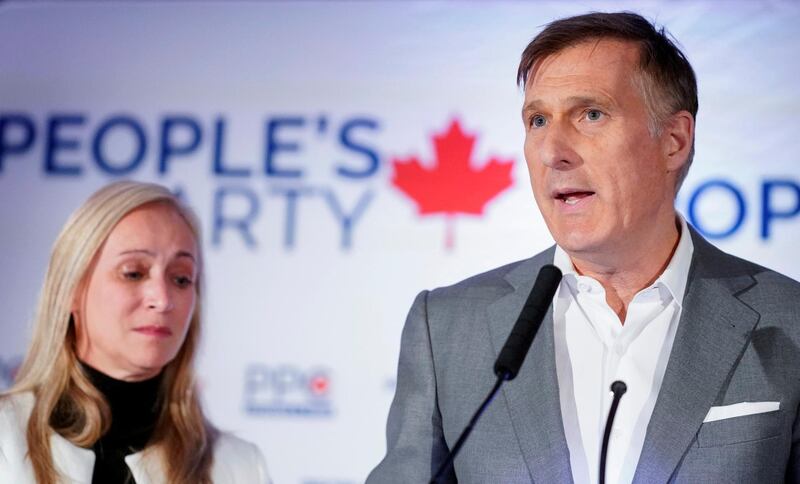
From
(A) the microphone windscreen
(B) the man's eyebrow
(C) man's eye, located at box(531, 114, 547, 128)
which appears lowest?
(A) the microphone windscreen

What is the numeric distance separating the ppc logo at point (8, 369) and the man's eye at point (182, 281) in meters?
1.40

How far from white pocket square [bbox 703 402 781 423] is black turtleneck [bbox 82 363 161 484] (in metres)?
1.60

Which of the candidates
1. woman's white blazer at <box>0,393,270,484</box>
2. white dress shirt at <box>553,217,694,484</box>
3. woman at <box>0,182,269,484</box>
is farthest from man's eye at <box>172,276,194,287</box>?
white dress shirt at <box>553,217,694,484</box>

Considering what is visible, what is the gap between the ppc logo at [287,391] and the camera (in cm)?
397

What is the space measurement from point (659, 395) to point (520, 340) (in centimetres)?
52

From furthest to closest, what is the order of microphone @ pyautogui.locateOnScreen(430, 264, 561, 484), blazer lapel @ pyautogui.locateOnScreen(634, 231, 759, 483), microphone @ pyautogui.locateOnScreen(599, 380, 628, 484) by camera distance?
blazer lapel @ pyautogui.locateOnScreen(634, 231, 759, 483) → microphone @ pyautogui.locateOnScreen(599, 380, 628, 484) → microphone @ pyautogui.locateOnScreen(430, 264, 561, 484)

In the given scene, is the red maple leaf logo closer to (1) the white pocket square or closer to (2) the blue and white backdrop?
(2) the blue and white backdrop

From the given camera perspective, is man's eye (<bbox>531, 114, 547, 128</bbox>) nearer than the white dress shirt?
No

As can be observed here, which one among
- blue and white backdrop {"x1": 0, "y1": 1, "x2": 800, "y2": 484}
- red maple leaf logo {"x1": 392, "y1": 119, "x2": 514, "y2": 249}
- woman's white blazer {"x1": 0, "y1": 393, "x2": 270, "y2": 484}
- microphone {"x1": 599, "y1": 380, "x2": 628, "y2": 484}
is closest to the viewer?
microphone {"x1": 599, "y1": 380, "x2": 628, "y2": 484}

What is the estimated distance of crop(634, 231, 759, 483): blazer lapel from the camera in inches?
84.0

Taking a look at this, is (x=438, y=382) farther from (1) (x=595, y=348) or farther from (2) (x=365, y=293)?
(2) (x=365, y=293)

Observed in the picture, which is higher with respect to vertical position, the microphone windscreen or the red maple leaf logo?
the red maple leaf logo

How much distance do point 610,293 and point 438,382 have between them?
1.46 ft

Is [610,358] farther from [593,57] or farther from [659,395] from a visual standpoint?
[593,57]
